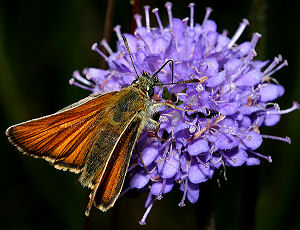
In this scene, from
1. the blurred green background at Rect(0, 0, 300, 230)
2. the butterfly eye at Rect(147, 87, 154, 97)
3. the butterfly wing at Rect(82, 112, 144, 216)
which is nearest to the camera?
the butterfly wing at Rect(82, 112, 144, 216)

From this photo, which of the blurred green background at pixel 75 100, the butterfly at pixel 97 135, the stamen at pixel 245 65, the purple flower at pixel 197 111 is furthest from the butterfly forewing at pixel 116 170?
the blurred green background at pixel 75 100

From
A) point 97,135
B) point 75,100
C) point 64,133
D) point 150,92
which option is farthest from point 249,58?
point 75,100

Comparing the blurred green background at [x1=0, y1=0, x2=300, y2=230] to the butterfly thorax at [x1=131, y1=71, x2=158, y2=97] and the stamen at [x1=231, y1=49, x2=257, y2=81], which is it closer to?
the stamen at [x1=231, y1=49, x2=257, y2=81]

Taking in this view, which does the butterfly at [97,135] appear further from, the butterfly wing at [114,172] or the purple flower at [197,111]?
the purple flower at [197,111]

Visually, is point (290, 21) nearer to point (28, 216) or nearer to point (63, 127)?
point (63, 127)

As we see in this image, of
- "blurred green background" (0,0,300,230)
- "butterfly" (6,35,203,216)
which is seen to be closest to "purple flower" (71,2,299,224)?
"butterfly" (6,35,203,216)

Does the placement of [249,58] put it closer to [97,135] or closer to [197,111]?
[197,111]

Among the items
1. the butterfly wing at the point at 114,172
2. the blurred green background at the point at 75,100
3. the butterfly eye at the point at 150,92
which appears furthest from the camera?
the blurred green background at the point at 75,100
